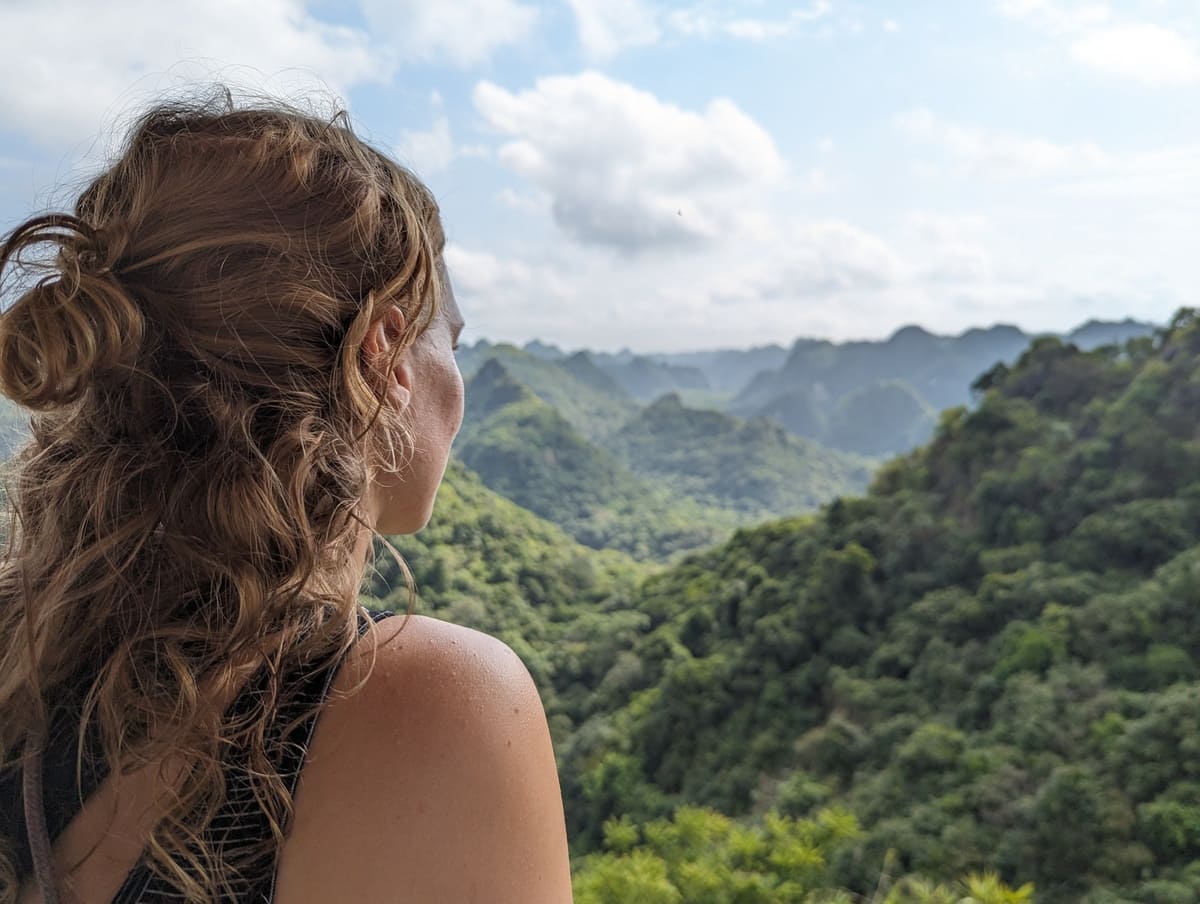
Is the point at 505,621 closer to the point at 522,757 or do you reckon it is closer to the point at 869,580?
the point at 869,580

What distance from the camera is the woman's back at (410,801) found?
18.3 inches

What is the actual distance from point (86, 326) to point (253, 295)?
0.12 m

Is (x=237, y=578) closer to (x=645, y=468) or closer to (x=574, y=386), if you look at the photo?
(x=645, y=468)

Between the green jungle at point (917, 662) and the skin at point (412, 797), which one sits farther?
the green jungle at point (917, 662)

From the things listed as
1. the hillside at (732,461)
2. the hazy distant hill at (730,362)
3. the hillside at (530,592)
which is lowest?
the hillside at (530,592)

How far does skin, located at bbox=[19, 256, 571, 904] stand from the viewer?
1.53ft

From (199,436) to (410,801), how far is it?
315mm

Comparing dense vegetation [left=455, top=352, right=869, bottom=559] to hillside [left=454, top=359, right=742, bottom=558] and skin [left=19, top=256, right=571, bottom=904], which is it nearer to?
hillside [left=454, top=359, right=742, bottom=558]

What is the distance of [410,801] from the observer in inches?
18.5

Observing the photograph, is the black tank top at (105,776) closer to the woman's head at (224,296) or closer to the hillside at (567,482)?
the woman's head at (224,296)

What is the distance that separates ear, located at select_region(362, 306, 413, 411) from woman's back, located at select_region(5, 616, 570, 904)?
22 centimetres

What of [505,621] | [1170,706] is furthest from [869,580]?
[505,621]

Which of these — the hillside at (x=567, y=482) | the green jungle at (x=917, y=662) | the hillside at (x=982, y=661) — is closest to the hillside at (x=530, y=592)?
the green jungle at (x=917, y=662)

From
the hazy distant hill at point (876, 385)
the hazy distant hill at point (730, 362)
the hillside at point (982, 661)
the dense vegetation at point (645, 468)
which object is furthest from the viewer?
the hazy distant hill at point (730, 362)
